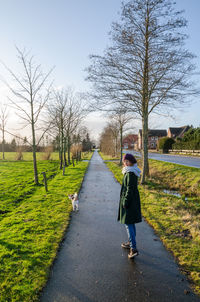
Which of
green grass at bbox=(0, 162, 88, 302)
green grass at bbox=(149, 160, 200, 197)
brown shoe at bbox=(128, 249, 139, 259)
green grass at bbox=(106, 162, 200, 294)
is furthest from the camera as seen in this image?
green grass at bbox=(149, 160, 200, 197)

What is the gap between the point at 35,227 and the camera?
17.3 ft

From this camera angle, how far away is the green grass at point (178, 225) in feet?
11.6

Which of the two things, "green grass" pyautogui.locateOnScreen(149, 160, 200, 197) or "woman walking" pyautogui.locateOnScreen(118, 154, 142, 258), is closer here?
"woman walking" pyautogui.locateOnScreen(118, 154, 142, 258)

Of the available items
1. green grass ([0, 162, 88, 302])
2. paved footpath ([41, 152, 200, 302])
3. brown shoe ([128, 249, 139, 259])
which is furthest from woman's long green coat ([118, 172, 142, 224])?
green grass ([0, 162, 88, 302])

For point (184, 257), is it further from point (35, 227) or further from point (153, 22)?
point (153, 22)

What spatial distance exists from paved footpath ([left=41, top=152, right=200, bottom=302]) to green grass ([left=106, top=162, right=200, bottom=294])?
0.20 m

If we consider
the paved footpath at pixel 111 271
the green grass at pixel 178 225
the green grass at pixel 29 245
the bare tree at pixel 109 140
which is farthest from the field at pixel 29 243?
the bare tree at pixel 109 140

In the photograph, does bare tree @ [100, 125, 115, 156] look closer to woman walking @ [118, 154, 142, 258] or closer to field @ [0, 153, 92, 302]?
field @ [0, 153, 92, 302]

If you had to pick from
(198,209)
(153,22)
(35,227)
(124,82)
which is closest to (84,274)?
(35,227)

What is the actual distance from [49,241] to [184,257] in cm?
288

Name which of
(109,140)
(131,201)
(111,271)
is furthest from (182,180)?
(109,140)

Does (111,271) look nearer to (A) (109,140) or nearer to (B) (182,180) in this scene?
(B) (182,180)

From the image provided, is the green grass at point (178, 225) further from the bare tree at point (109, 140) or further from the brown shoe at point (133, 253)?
the bare tree at point (109, 140)

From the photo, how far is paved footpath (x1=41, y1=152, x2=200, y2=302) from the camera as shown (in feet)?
9.07
